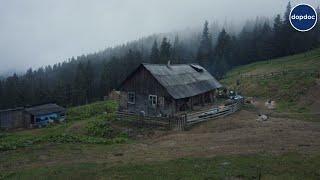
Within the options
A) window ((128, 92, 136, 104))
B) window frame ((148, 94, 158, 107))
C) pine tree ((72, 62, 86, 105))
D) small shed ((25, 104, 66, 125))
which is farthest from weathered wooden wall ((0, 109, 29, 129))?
pine tree ((72, 62, 86, 105))

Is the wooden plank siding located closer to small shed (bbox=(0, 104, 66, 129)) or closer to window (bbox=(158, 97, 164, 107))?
window (bbox=(158, 97, 164, 107))

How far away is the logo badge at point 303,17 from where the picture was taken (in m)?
22.2

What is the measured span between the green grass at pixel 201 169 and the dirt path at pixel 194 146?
1560mm

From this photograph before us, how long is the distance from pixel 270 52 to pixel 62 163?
95.2 m

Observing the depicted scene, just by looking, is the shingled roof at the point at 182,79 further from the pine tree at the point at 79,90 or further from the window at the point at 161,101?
the pine tree at the point at 79,90

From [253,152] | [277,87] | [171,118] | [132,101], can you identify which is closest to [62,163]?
[253,152]

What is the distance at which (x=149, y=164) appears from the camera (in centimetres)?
2277

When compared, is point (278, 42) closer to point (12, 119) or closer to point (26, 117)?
point (26, 117)

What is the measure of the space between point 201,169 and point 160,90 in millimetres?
25073

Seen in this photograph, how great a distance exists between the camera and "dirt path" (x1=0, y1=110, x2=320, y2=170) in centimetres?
2519

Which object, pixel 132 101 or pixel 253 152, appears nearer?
pixel 253 152

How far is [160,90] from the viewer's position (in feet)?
149

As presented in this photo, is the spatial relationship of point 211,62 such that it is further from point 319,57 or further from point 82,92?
point 82,92

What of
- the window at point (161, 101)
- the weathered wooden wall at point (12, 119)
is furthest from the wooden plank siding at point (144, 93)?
the weathered wooden wall at point (12, 119)
